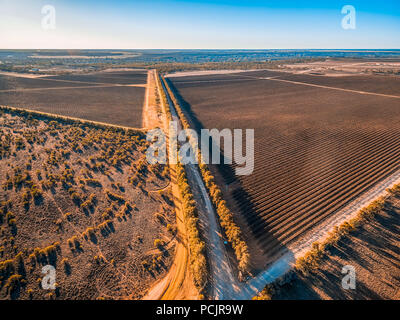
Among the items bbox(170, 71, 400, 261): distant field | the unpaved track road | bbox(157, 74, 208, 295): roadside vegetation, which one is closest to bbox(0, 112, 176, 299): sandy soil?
bbox(157, 74, 208, 295): roadside vegetation

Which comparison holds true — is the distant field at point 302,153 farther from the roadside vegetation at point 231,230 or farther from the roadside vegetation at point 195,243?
the roadside vegetation at point 195,243

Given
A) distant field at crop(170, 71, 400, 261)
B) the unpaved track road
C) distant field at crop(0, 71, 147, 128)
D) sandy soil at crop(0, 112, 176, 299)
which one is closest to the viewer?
the unpaved track road

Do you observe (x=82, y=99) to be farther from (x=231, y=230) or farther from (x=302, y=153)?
(x=231, y=230)

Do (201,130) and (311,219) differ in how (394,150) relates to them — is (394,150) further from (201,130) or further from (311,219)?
(201,130)

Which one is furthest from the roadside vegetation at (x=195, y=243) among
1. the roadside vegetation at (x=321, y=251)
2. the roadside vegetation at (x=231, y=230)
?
the roadside vegetation at (x=321, y=251)

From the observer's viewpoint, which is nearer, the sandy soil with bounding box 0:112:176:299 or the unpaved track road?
the unpaved track road

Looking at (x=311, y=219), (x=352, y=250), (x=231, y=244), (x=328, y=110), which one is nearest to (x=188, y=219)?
(x=231, y=244)

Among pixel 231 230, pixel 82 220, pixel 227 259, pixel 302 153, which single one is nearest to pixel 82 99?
pixel 82 220

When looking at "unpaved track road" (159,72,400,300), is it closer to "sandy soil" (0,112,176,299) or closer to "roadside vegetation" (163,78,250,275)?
"roadside vegetation" (163,78,250,275)

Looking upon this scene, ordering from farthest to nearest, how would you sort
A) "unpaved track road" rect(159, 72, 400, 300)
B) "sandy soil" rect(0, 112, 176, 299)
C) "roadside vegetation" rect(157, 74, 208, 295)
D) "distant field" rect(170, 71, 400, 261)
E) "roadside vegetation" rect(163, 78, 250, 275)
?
"distant field" rect(170, 71, 400, 261), "roadside vegetation" rect(163, 78, 250, 275), "sandy soil" rect(0, 112, 176, 299), "roadside vegetation" rect(157, 74, 208, 295), "unpaved track road" rect(159, 72, 400, 300)
